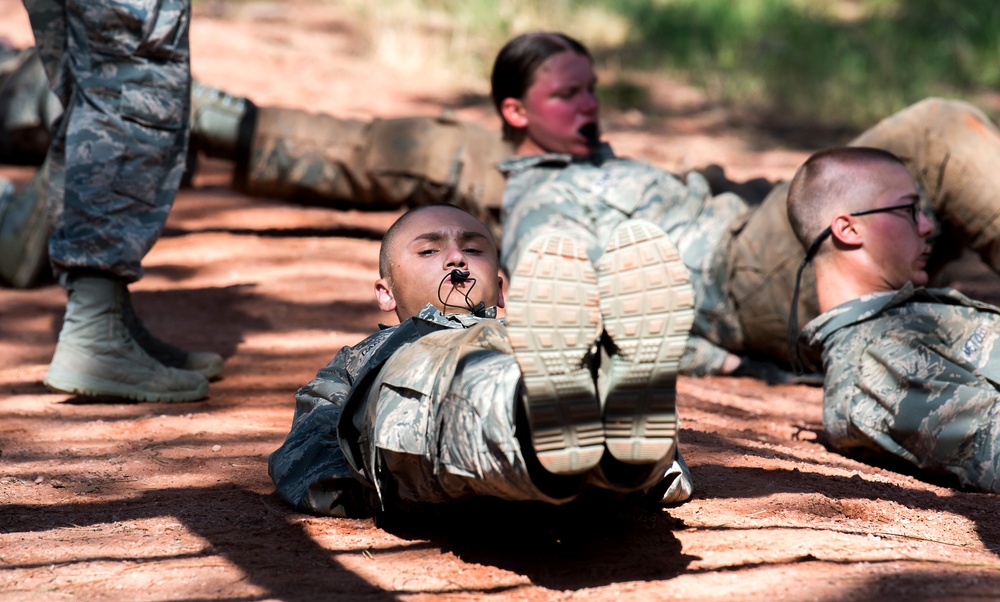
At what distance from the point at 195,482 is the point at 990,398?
76.8 inches

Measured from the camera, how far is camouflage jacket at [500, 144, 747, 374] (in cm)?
429

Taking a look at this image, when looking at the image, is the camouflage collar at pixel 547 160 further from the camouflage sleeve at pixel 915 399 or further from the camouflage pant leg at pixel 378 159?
the camouflage sleeve at pixel 915 399

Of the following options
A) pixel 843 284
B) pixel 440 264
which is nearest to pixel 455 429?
pixel 440 264

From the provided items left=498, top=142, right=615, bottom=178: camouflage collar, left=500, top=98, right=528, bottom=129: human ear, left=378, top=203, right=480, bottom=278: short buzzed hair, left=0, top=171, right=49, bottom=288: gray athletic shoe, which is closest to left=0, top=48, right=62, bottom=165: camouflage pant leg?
left=0, top=171, right=49, bottom=288: gray athletic shoe

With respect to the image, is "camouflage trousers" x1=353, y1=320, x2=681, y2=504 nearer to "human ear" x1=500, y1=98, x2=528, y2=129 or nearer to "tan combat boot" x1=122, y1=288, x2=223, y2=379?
"tan combat boot" x1=122, y1=288, x2=223, y2=379

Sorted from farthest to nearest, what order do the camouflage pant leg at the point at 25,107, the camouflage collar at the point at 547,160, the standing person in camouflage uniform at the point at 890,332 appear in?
the camouflage pant leg at the point at 25,107 → the camouflage collar at the point at 547,160 → the standing person in camouflage uniform at the point at 890,332

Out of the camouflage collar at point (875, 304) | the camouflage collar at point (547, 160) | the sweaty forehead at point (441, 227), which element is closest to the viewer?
the sweaty forehead at point (441, 227)

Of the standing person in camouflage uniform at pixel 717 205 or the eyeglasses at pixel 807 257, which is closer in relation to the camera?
the eyeglasses at pixel 807 257

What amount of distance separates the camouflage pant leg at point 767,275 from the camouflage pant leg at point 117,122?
6.75ft

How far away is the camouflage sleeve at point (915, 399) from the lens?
2834 mm

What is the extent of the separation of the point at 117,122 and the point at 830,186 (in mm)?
2104

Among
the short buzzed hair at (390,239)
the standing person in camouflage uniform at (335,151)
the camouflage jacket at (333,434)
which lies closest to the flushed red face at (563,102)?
the standing person in camouflage uniform at (335,151)

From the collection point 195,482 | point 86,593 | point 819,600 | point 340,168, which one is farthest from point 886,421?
point 340,168

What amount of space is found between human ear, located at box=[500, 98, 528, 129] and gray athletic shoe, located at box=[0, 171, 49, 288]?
1.93 m
